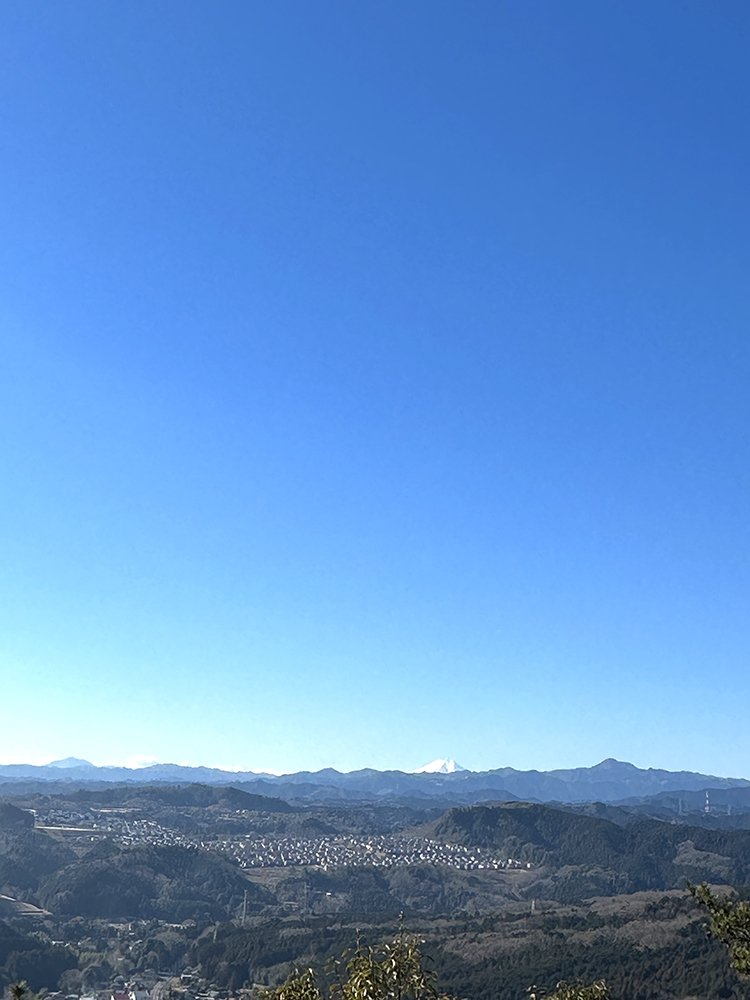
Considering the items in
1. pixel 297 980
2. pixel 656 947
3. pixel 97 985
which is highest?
pixel 297 980

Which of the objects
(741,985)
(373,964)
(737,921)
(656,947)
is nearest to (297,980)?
(373,964)

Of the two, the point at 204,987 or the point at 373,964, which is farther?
the point at 204,987

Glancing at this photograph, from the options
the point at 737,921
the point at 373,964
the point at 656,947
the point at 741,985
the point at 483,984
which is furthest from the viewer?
the point at 656,947

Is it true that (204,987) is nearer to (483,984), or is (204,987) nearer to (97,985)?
(97,985)

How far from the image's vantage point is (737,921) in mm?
34250

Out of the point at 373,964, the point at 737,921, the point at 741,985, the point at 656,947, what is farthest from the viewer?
the point at 656,947

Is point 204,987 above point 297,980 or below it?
below

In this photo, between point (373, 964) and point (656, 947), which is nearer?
point (373, 964)

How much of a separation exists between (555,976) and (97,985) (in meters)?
90.1

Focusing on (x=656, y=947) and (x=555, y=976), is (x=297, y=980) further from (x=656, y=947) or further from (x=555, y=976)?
(x=656, y=947)

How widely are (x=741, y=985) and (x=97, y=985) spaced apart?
12120 centimetres

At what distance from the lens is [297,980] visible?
2525 cm

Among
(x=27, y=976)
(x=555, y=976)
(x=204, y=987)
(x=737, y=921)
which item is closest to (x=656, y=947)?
(x=555, y=976)

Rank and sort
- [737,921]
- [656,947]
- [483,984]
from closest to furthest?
[737,921] → [483,984] → [656,947]
